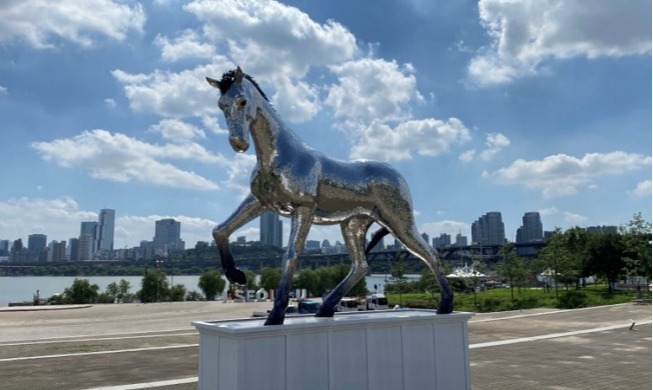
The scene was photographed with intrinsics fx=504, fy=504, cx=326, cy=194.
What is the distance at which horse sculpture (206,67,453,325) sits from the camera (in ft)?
Answer: 17.4

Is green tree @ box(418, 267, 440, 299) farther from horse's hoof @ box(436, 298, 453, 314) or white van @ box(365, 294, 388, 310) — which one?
horse's hoof @ box(436, 298, 453, 314)

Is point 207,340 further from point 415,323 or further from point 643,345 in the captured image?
point 643,345

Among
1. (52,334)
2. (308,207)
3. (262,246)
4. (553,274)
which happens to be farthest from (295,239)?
(262,246)

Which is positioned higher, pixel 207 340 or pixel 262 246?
pixel 262 246

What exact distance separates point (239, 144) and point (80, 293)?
140ft

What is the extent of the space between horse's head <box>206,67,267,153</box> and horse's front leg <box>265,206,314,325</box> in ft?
3.38

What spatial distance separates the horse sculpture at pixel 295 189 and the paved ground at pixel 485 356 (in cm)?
439

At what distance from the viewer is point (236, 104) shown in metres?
5.22

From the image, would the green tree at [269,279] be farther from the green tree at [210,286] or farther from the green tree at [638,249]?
the green tree at [638,249]

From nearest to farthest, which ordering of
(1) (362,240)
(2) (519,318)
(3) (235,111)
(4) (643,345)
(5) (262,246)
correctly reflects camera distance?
(3) (235,111) → (1) (362,240) → (4) (643,345) → (2) (519,318) → (5) (262,246)

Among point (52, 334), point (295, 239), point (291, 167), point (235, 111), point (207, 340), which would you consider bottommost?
point (52, 334)

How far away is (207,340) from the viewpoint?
211 inches

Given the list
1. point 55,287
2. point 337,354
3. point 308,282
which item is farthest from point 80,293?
point 55,287

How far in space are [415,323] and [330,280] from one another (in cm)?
4256
